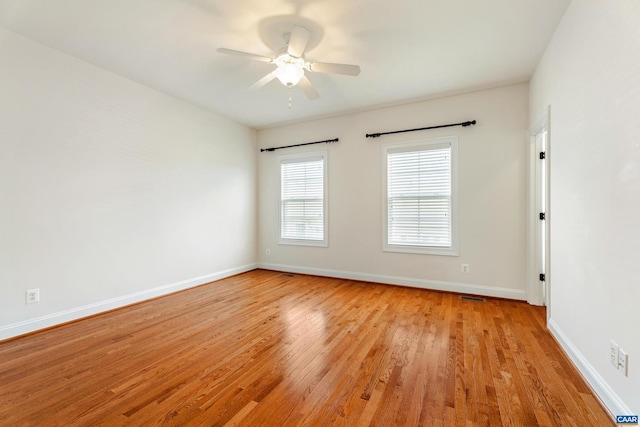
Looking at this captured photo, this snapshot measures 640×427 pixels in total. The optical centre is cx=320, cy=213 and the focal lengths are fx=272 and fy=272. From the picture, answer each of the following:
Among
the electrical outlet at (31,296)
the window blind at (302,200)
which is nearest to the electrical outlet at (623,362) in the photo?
the window blind at (302,200)

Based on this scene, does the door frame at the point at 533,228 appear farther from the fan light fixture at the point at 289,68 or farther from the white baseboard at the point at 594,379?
the fan light fixture at the point at 289,68

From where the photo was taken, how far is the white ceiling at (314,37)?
88.3 inches

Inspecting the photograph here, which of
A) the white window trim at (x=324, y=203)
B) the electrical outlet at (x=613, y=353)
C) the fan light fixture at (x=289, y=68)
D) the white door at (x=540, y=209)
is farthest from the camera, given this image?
the white window trim at (x=324, y=203)

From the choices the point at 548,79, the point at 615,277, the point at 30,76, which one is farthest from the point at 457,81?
the point at 30,76

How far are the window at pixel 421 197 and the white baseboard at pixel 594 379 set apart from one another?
1749 mm

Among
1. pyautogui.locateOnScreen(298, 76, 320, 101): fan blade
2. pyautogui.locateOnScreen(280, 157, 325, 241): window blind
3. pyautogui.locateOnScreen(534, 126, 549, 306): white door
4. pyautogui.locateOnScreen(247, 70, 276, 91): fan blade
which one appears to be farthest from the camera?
pyautogui.locateOnScreen(280, 157, 325, 241): window blind

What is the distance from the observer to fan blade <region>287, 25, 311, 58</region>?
2.39 metres

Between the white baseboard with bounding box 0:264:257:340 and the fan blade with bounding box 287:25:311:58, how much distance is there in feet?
11.4

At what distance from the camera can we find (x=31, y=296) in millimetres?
2682

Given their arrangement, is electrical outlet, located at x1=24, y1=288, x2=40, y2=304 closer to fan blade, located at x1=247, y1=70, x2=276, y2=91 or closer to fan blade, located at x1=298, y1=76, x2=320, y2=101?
fan blade, located at x1=247, y1=70, x2=276, y2=91

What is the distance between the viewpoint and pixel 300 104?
4344 millimetres

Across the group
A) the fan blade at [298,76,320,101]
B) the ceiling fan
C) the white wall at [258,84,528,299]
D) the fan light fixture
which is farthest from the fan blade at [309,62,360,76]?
the white wall at [258,84,528,299]

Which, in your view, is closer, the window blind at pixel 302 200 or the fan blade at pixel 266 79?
the fan blade at pixel 266 79

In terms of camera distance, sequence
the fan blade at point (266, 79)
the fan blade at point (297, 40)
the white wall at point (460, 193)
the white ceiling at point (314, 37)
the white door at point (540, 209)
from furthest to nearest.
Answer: the white wall at point (460, 193), the white door at point (540, 209), the fan blade at point (266, 79), the fan blade at point (297, 40), the white ceiling at point (314, 37)
